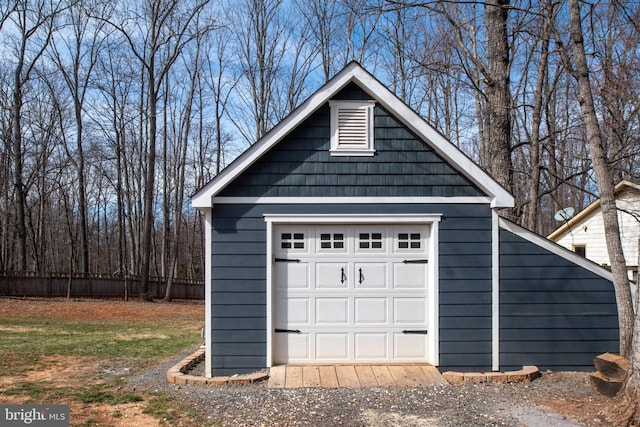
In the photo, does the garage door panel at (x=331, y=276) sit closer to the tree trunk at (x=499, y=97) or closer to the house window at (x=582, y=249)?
the tree trunk at (x=499, y=97)

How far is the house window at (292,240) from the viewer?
6863mm

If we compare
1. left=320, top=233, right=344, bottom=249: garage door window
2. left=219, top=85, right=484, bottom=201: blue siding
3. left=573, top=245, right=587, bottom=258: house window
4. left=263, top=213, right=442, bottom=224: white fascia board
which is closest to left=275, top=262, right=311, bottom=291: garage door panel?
left=320, top=233, right=344, bottom=249: garage door window

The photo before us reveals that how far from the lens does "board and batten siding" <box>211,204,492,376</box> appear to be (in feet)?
21.6

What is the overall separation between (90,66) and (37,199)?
33.4 feet

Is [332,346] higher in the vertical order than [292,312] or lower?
lower

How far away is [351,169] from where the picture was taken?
6785mm

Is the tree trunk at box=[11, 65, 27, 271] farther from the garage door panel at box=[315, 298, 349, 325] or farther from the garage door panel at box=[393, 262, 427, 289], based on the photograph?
the garage door panel at box=[393, 262, 427, 289]

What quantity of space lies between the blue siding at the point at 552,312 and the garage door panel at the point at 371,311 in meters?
1.61

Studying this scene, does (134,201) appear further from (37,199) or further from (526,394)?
(526,394)

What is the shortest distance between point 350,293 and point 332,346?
Result: 0.79 m

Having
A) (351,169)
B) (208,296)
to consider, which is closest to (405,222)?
(351,169)

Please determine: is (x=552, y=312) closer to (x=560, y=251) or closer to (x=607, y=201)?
(x=560, y=251)

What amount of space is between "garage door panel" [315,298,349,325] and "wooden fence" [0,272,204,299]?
19083 mm

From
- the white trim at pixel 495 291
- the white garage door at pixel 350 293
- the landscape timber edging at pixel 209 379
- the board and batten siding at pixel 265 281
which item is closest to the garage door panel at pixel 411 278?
the white garage door at pixel 350 293
